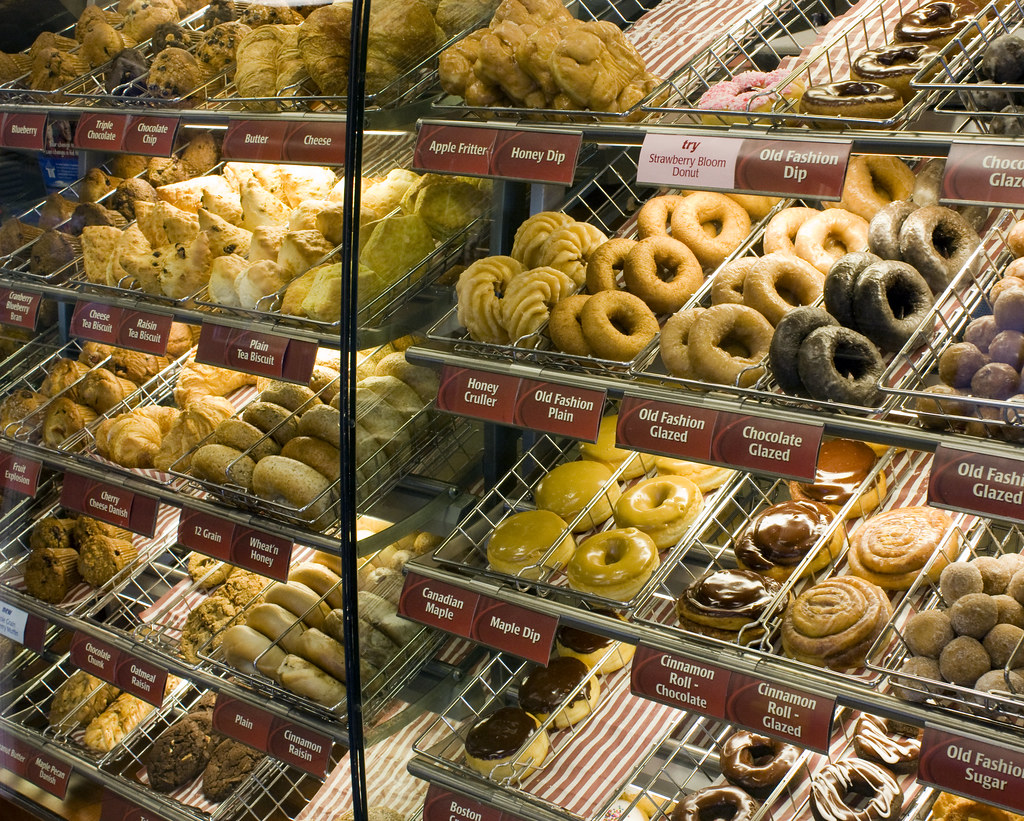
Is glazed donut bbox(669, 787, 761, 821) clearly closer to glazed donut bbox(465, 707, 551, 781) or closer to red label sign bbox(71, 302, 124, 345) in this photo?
glazed donut bbox(465, 707, 551, 781)

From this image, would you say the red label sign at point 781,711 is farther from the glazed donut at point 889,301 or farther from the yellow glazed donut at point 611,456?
the yellow glazed donut at point 611,456

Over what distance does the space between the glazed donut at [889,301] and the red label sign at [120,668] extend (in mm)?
1731

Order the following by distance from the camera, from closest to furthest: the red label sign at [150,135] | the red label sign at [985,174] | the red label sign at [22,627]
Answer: the red label sign at [985,174] → the red label sign at [150,135] → the red label sign at [22,627]

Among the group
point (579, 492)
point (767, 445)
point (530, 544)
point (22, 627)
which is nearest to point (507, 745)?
point (530, 544)

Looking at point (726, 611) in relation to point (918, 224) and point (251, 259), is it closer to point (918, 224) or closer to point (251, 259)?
point (918, 224)

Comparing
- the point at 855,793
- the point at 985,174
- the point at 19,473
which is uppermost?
the point at 985,174

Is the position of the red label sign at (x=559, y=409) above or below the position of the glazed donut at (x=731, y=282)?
below

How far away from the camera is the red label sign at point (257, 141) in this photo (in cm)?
204

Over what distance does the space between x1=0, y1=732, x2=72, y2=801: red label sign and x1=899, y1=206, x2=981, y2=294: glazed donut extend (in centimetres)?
224

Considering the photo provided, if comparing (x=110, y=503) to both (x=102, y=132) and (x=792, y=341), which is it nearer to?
(x=102, y=132)

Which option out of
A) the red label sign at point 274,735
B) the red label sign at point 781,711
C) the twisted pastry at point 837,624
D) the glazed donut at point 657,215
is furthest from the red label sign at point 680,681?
the glazed donut at point 657,215

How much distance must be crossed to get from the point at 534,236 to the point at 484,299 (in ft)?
0.69

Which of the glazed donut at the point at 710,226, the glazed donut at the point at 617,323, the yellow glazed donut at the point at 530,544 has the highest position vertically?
the glazed donut at the point at 710,226

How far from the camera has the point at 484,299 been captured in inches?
76.3
